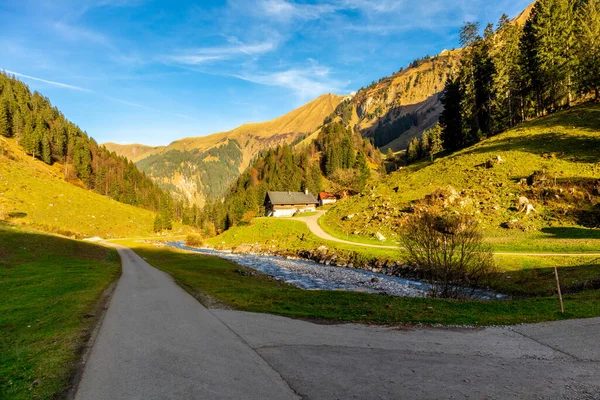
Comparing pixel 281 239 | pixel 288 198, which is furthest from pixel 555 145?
pixel 288 198

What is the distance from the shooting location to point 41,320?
13078 mm

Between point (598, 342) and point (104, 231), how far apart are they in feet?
394

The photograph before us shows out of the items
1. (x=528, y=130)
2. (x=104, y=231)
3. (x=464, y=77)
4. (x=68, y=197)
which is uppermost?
(x=464, y=77)

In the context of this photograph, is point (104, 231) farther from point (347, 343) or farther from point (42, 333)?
point (347, 343)

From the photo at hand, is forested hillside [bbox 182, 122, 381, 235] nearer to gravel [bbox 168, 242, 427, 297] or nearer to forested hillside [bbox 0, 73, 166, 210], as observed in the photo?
forested hillside [bbox 0, 73, 166, 210]

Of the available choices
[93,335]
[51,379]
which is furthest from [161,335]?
[51,379]

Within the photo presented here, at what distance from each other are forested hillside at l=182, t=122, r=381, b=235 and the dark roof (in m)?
10.2

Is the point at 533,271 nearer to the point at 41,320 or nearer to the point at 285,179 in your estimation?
the point at 41,320

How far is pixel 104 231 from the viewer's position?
328 ft

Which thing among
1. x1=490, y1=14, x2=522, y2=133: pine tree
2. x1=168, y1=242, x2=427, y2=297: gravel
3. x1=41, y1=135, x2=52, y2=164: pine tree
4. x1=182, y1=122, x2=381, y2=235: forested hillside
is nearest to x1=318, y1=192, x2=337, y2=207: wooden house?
x1=182, y1=122, x2=381, y2=235: forested hillside

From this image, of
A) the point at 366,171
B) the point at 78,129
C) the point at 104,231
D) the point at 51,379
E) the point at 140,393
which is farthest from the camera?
the point at 78,129

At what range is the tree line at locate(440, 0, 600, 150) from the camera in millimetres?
60875

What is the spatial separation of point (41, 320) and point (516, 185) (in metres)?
57.7

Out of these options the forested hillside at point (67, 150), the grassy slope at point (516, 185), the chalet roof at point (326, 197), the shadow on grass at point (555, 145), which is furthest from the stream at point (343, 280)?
the forested hillside at point (67, 150)
